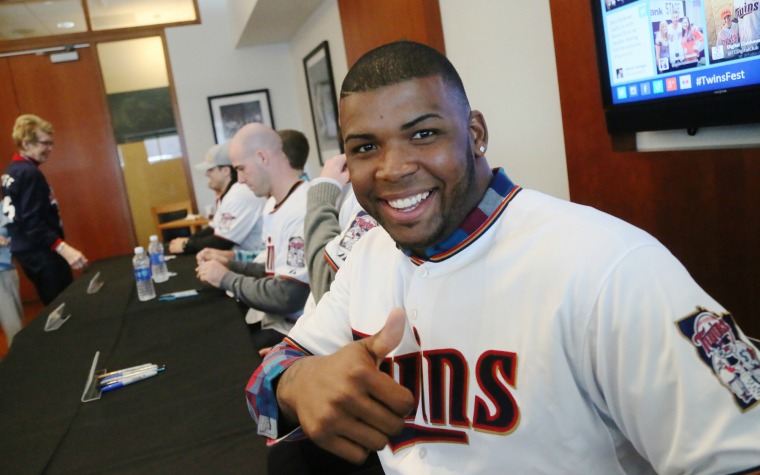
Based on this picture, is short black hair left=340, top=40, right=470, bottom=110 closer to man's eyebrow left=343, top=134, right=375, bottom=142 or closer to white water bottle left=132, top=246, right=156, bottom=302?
man's eyebrow left=343, top=134, right=375, bottom=142

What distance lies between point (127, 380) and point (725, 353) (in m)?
1.45

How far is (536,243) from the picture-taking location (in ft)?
2.66

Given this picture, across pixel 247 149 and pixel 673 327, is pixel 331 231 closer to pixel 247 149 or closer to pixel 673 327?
pixel 247 149

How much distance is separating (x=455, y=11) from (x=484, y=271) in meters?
1.76

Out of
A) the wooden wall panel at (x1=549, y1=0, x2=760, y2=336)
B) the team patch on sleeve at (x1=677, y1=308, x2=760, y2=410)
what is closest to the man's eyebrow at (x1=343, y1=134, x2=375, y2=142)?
the team patch on sleeve at (x1=677, y1=308, x2=760, y2=410)

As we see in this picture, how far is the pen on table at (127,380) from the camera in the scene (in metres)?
1.56

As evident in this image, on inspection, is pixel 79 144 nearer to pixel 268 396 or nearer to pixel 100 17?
pixel 100 17

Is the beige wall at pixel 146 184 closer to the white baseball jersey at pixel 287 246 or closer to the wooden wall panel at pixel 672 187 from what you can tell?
the white baseball jersey at pixel 287 246

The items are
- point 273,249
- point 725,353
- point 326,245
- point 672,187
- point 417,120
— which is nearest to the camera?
point 725,353

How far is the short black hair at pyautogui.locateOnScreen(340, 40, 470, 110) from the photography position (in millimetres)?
883

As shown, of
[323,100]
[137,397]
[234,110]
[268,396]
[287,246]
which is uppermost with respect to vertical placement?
[234,110]

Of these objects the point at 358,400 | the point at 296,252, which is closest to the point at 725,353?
the point at 358,400

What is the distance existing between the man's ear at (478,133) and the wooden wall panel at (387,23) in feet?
5.00

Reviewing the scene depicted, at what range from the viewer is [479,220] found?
893 millimetres
